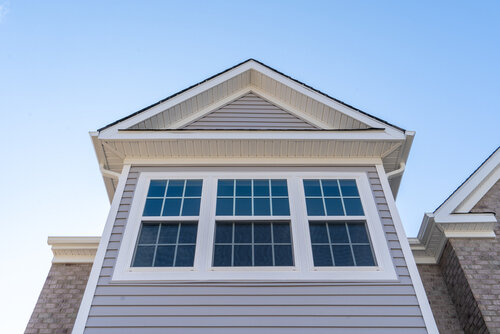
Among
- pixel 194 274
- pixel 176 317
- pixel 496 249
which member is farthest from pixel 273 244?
pixel 496 249

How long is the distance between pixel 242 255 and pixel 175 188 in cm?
170

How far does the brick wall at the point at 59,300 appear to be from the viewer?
677 cm

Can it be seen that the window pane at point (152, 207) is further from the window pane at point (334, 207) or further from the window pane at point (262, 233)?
the window pane at point (334, 207)

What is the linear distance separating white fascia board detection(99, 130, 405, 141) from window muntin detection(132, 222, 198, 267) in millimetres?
1603

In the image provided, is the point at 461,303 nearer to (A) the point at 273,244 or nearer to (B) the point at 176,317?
(A) the point at 273,244

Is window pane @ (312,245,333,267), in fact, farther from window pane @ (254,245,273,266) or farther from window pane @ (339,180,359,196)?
window pane @ (339,180,359,196)

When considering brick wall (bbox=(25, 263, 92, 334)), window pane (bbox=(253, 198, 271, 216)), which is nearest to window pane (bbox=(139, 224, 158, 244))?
window pane (bbox=(253, 198, 271, 216))

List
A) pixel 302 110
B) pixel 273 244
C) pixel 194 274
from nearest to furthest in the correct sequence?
1. pixel 194 274
2. pixel 273 244
3. pixel 302 110

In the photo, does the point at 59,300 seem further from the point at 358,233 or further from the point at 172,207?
the point at 358,233

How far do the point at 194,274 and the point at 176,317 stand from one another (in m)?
0.62

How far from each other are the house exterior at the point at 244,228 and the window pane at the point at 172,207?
0.02 m

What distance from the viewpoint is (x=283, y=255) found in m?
5.98

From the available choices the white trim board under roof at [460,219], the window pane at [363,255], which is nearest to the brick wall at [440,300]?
the white trim board under roof at [460,219]

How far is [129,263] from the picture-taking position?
5867 millimetres
